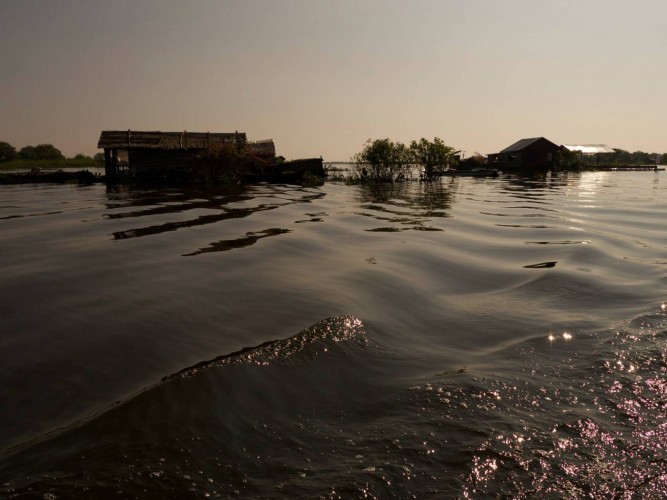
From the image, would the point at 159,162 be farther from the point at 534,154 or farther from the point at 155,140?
the point at 534,154

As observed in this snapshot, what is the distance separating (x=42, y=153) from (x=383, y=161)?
94.2 meters

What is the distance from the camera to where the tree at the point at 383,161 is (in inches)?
1527

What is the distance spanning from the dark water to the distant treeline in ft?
245

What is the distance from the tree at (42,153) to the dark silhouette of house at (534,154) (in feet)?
309

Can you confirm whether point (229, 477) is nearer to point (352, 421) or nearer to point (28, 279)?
point (352, 421)

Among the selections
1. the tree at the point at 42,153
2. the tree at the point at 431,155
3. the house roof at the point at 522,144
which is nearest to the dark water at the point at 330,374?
the tree at the point at 431,155

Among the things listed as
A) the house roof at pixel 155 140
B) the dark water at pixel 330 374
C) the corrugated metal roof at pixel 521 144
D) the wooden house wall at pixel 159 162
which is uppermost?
the corrugated metal roof at pixel 521 144

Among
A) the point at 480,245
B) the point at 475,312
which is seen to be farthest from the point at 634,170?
the point at 475,312

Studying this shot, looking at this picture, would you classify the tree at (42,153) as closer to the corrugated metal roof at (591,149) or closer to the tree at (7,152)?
the tree at (7,152)

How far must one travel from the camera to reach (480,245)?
9.98 m

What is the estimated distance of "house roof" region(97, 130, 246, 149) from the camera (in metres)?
33.6

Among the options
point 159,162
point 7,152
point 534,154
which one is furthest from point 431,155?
point 7,152

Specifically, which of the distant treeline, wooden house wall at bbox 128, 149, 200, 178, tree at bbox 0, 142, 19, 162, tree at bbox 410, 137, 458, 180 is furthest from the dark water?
tree at bbox 0, 142, 19, 162

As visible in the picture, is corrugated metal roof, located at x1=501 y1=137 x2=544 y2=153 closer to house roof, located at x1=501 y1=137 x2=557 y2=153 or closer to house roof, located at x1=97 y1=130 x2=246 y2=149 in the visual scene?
house roof, located at x1=501 y1=137 x2=557 y2=153
